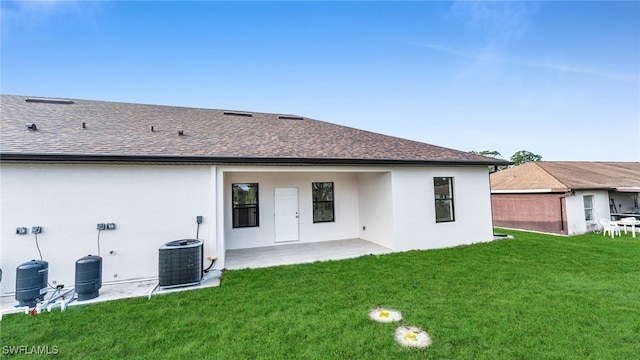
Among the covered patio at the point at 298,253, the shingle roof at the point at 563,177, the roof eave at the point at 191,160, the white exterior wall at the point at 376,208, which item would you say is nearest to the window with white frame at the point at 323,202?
the covered patio at the point at 298,253

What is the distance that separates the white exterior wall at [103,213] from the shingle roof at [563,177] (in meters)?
14.5

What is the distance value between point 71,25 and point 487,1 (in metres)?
14.6

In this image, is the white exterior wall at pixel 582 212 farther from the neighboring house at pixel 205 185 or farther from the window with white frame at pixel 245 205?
the window with white frame at pixel 245 205

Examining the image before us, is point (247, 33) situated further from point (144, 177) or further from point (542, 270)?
point (542, 270)

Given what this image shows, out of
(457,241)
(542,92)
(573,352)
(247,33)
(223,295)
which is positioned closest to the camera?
(573,352)

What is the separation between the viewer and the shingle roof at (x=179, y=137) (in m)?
5.35

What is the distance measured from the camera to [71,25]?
828 centimetres

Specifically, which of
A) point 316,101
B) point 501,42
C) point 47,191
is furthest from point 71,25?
point 501,42

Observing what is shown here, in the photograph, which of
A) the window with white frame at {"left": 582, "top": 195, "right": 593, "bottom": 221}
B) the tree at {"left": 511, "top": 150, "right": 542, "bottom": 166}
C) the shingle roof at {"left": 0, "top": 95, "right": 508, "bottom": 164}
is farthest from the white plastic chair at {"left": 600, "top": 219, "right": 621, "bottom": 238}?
the tree at {"left": 511, "top": 150, "right": 542, "bottom": 166}

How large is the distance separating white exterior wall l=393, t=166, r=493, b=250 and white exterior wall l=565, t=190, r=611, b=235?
18.0ft

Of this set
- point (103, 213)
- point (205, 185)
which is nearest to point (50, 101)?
point (103, 213)

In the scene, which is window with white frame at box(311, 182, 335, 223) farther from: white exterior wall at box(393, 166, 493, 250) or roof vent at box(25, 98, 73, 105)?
roof vent at box(25, 98, 73, 105)

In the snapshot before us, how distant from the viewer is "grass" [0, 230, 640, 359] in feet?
9.16

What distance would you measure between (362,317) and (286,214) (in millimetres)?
A: 5505
